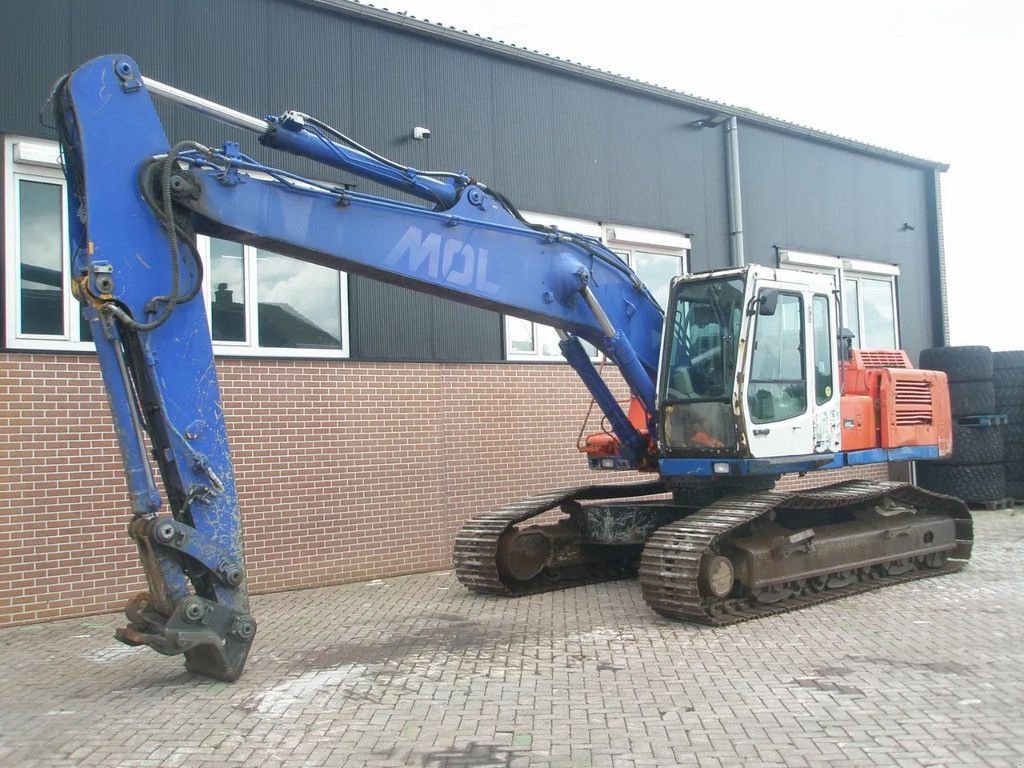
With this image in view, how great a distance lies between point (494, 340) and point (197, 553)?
20.4ft

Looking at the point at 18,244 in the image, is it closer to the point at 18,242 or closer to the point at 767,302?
the point at 18,242

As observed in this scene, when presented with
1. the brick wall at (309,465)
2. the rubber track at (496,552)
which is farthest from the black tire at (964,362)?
the rubber track at (496,552)

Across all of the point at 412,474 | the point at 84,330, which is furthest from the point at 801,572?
the point at 84,330

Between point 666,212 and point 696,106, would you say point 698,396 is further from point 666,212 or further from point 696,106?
point 696,106

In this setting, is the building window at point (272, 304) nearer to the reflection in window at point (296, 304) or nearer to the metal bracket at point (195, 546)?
the reflection in window at point (296, 304)

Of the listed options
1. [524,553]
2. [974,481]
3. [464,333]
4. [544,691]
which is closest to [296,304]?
[464,333]

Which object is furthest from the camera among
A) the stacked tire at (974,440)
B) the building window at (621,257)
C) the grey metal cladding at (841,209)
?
the stacked tire at (974,440)

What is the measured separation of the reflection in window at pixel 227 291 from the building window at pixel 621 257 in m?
3.27

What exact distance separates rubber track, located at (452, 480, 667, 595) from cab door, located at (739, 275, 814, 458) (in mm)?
1698

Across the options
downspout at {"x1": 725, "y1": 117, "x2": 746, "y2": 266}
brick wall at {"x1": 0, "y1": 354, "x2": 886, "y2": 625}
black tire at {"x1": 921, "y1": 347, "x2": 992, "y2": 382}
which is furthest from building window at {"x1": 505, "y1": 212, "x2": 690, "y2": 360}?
black tire at {"x1": 921, "y1": 347, "x2": 992, "y2": 382}

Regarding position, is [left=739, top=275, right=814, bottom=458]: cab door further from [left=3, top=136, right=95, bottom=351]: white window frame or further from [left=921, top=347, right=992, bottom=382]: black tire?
[left=921, top=347, right=992, bottom=382]: black tire

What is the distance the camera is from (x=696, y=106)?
13.7m

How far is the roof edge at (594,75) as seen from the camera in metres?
10.5

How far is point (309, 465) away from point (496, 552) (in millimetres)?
2342
